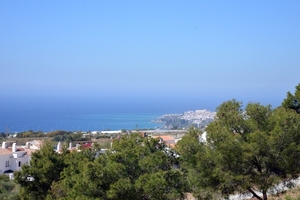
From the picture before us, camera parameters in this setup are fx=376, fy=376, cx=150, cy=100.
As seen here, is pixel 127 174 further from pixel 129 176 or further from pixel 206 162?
pixel 206 162

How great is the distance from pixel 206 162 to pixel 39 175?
5.90m

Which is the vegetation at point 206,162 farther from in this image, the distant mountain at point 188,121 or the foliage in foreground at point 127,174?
the distant mountain at point 188,121

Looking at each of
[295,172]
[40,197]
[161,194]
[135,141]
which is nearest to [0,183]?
[40,197]

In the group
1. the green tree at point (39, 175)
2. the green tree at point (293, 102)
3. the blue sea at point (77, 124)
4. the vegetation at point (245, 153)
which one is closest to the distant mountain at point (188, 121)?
the blue sea at point (77, 124)

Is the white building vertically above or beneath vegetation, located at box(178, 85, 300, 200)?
beneath

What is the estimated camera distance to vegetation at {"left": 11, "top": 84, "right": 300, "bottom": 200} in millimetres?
8469

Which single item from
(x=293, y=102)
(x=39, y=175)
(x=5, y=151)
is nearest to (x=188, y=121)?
(x=5, y=151)

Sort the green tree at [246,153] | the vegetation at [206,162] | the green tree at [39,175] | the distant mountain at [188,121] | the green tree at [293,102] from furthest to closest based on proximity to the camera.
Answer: the distant mountain at [188,121] → the green tree at [293,102] → the green tree at [39,175] → the green tree at [246,153] → the vegetation at [206,162]

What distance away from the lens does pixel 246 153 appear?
9562mm

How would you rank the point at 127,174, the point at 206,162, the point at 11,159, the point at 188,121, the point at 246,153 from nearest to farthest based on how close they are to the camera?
the point at 127,174 → the point at 246,153 → the point at 206,162 → the point at 11,159 → the point at 188,121

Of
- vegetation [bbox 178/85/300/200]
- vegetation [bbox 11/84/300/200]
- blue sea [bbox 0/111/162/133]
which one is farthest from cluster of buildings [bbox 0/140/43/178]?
blue sea [bbox 0/111/162/133]

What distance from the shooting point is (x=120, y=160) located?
9.09m

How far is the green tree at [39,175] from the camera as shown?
12.6 meters

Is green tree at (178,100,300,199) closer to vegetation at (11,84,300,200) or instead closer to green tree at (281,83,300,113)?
vegetation at (11,84,300,200)
